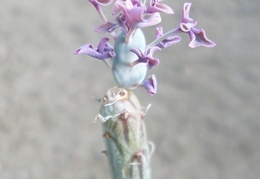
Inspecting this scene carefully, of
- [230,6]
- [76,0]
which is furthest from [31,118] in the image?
[230,6]

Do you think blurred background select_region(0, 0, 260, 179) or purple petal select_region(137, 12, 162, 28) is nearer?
purple petal select_region(137, 12, 162, 28)

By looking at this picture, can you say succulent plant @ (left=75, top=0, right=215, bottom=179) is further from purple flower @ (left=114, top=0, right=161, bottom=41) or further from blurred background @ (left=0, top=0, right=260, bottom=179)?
blurred background @ (left=0, top=0, right=260, bottom=179)

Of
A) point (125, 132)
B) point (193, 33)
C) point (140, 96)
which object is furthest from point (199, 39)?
point (140, 96)

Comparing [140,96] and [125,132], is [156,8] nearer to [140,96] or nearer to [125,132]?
[125,132]

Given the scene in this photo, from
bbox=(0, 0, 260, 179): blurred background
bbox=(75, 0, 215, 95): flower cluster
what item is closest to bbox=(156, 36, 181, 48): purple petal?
bbox=(75, 0, 215, 95): flower cluster

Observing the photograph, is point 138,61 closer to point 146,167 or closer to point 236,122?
point 146,167

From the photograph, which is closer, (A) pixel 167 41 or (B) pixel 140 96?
(A) pixel 167 41

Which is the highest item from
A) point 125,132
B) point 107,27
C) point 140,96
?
point 107,27
